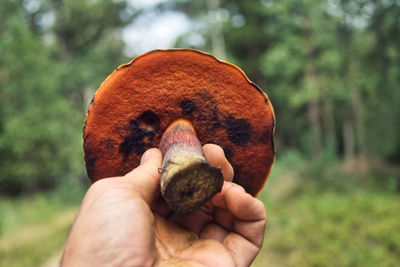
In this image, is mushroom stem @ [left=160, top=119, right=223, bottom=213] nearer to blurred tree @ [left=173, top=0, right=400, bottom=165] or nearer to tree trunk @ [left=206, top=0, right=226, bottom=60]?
blurred tree @ [left=173, top=0, right=400, bottom=165]

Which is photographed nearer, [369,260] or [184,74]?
[184,74]

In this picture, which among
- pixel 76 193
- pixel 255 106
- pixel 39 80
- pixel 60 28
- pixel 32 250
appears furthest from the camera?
pixel 60 28

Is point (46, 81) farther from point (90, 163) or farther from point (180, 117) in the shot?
point (180, 117)

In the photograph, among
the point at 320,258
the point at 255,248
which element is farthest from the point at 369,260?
the point at 255,248

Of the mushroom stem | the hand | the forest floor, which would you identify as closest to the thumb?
the hand

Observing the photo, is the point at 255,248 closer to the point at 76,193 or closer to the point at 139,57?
the point at 139,57

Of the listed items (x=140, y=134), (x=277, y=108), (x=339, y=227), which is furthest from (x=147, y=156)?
(x=277, y=108)
